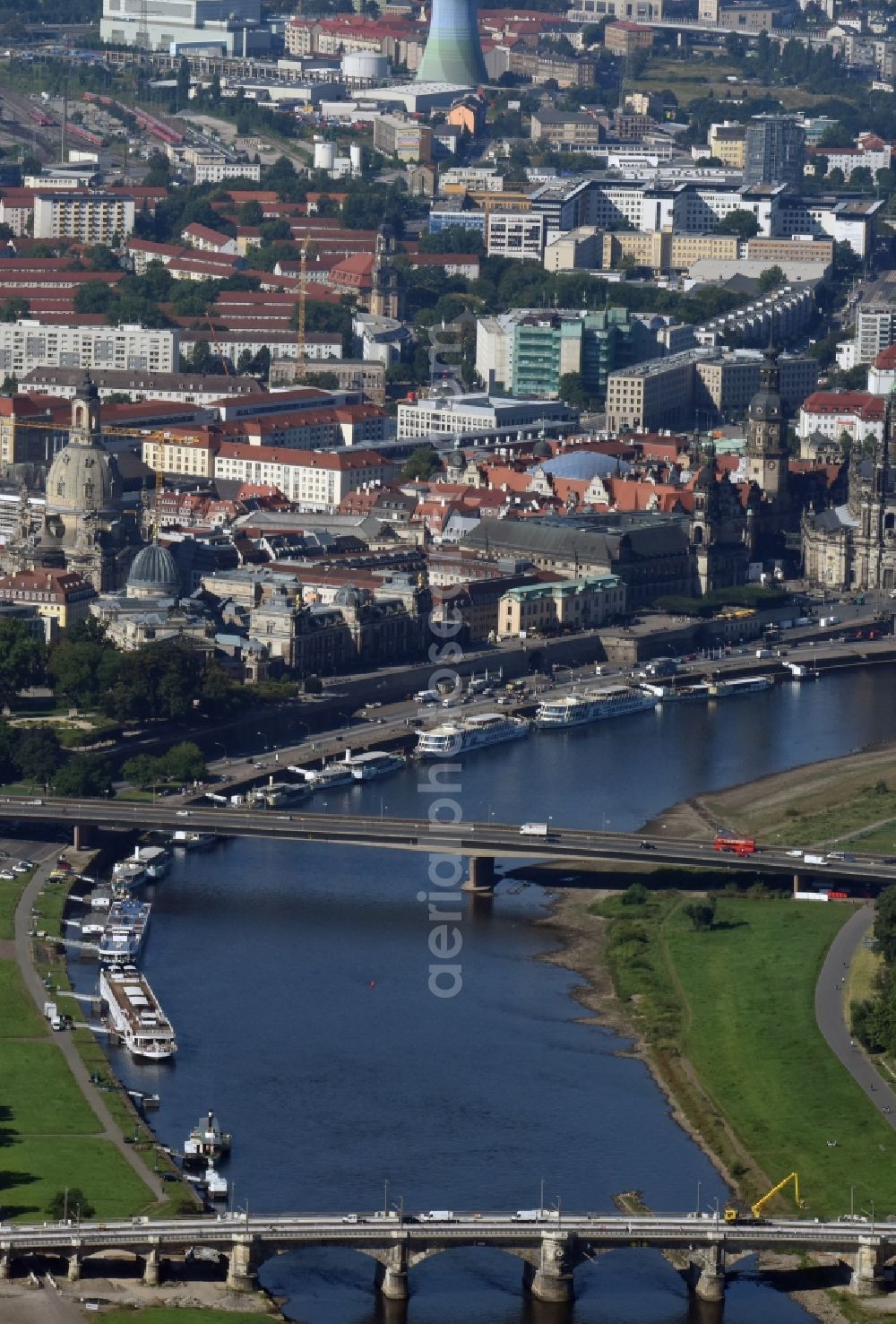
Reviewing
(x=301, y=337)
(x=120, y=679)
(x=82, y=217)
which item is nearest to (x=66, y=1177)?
(x=120, y=679)

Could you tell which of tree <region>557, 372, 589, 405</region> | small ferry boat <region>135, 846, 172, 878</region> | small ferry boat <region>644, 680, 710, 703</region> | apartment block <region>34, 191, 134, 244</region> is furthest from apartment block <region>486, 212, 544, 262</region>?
small ferry boat <region>135, 846, 172, 878</region>

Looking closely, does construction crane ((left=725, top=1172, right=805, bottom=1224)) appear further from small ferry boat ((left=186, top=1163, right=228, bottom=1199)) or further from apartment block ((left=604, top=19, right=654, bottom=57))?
apartment block ((left=604, top=19, right=654, bottom=57))

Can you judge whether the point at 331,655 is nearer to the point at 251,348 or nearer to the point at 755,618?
the point at 755,618

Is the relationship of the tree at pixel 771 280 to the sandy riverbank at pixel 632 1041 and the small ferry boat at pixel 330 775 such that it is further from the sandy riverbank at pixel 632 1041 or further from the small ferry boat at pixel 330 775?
the sandy riverbank at pixel 632 1041

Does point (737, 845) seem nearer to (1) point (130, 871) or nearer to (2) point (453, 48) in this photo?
(1) point (130, 871)

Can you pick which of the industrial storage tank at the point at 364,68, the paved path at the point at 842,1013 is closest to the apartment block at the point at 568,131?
the industrial storage tank at the point at 364,68

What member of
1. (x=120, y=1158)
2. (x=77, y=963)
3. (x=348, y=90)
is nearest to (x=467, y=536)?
(x=77, y=963)
